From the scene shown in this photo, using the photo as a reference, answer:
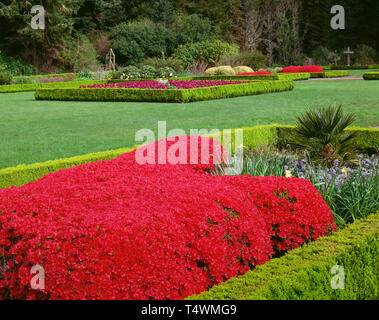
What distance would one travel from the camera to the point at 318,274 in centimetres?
272

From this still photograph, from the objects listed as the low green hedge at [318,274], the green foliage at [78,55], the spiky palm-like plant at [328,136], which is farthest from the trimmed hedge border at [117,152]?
the green foliage at [78,55]

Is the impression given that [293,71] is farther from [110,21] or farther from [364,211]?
[364,211]

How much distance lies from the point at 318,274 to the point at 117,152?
4002mm

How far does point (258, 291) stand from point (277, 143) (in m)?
5.19

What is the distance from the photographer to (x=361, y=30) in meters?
45.9

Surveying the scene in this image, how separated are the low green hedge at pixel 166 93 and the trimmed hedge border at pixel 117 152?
9.56 meters

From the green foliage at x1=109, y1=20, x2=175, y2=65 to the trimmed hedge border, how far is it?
95.6 ft

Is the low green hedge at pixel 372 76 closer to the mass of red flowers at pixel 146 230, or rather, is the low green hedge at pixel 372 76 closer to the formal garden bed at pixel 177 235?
the formal garden bed at pixel 177 235

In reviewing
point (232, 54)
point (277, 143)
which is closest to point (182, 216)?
point (277, 143)

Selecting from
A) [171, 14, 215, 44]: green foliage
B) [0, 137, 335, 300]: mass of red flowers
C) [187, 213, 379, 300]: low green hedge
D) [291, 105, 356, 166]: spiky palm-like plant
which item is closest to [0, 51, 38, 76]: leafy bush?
[171, 14, 215, 44]: green foliage

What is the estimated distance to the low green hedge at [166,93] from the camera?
1706cm

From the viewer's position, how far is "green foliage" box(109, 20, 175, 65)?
35469 millimetres

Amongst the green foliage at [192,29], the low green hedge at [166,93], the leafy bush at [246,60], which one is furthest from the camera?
the green foliage at [192,29]

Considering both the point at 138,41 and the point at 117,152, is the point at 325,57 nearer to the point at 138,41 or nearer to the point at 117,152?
the point at 138,41
